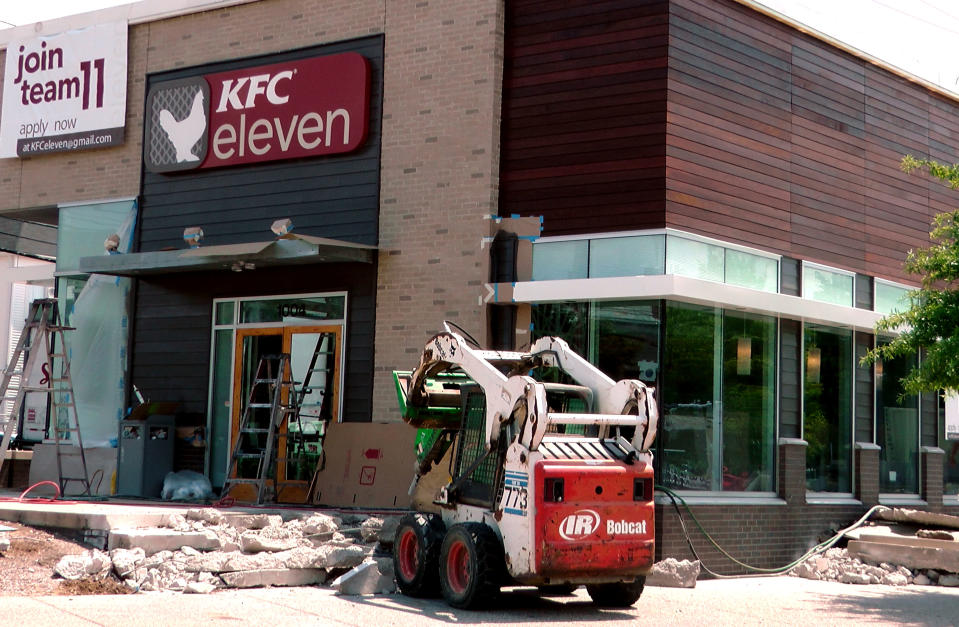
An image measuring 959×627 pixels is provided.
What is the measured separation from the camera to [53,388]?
18.4 metres

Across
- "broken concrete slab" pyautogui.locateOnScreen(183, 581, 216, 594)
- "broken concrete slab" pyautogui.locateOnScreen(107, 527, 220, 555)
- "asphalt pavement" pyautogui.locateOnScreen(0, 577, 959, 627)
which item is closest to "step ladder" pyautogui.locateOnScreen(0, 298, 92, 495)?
"broken concrete slab" pyautogui.locateOnScreen(107, 527, 220, 555)

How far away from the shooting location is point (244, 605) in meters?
11.0

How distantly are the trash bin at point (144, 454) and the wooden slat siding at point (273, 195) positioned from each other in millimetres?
2823

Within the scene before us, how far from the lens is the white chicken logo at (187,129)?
19.0m

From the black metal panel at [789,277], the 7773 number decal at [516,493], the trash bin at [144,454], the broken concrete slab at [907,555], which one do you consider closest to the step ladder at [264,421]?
the trash bin at [144,454]

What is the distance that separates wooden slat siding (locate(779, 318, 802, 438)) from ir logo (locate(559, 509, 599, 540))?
6392 mm

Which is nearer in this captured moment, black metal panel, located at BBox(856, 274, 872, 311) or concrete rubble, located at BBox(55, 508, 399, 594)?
concrete rubble, located at BBox(55, 508, 399, 594)

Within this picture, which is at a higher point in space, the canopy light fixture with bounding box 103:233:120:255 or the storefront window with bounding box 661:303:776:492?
the canopy light fixture with bounding box 103:233:120:255

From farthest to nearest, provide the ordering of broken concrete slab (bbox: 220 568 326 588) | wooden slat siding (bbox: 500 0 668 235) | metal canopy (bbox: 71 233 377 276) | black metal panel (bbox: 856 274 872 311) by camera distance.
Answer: black metal panel (bbox: 856 274 872 311) < metal canopy (bbox: 71 233 377 276) < wooden slat siding (bbox: 500 0 668 235) < broken concrete slab (bbox: 220 568 326 588)

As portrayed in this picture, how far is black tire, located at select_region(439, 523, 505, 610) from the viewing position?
10820 mm

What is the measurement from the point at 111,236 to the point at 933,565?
41.7 feet

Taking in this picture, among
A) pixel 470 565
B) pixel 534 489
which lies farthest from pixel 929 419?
pixel 470 565

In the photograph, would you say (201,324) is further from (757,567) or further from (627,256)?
(757,567)

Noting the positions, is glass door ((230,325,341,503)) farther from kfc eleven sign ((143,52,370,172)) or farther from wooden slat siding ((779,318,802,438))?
wooden slat siding ((779,318,802,438))
